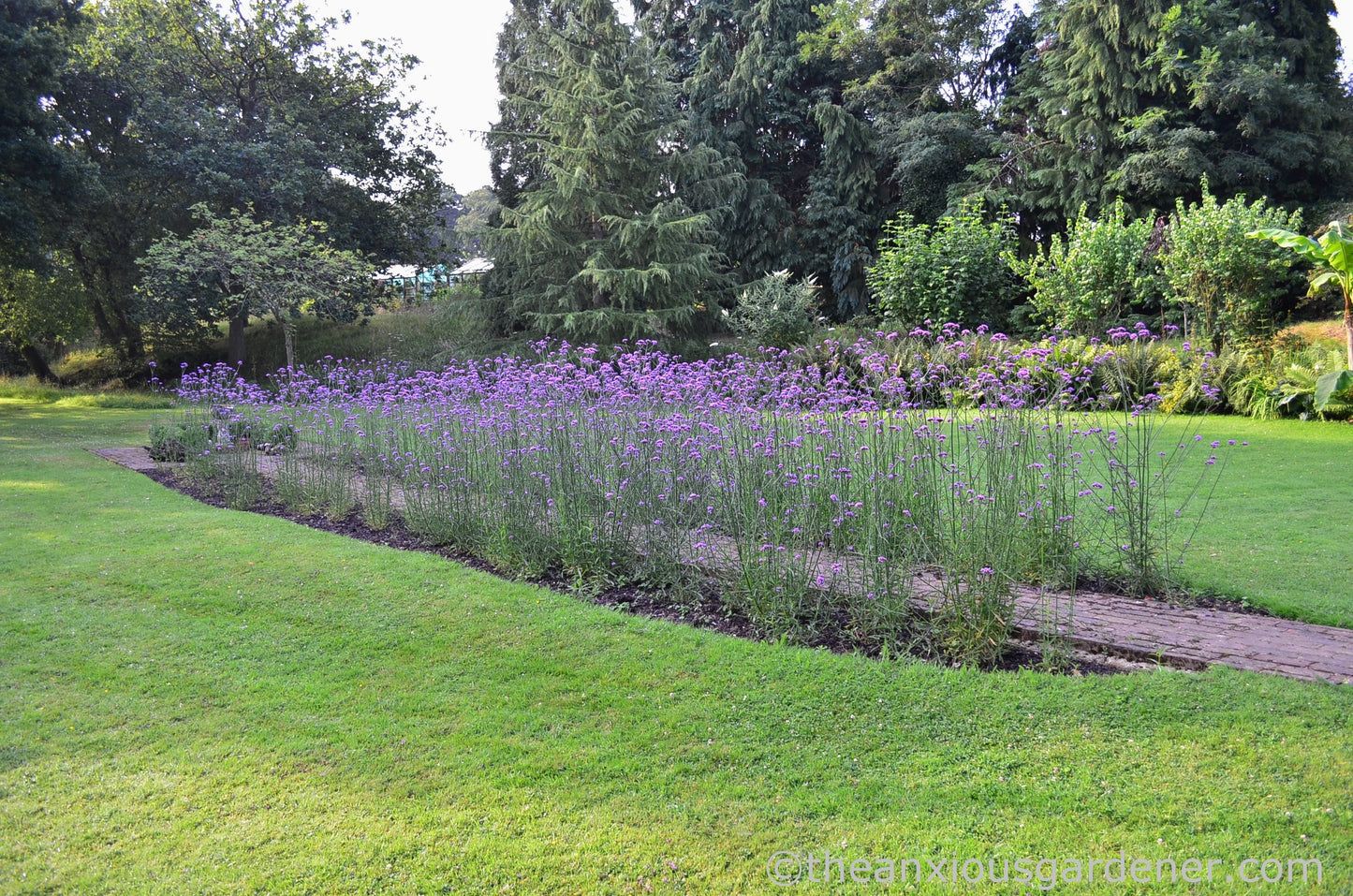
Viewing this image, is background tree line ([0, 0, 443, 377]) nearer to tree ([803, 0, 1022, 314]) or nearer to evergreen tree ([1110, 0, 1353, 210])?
tree ([803, 0, 1022, 314])

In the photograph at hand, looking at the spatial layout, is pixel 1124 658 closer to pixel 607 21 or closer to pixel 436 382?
pixel 436 382

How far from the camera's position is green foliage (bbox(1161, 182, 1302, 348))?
1176 centimetres

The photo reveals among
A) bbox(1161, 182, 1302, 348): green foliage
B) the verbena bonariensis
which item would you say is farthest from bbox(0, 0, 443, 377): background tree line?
bbox(1161, 182, 1302, 348): green foliage

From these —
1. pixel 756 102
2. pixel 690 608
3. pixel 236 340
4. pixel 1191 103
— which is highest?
pixel 756 102

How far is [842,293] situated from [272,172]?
49.5 feet

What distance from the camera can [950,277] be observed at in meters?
16.5

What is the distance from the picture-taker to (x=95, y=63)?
19.1 meters

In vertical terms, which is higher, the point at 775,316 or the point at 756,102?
the point at 756,102

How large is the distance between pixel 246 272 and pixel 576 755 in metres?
18.0

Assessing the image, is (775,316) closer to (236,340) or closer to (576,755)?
(576,755)

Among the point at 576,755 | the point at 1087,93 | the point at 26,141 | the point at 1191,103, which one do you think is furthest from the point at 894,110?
the point at 576,755

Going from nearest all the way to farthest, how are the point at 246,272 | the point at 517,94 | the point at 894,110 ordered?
the point at 246,272 < the point at 517,94 < the point at 894,110

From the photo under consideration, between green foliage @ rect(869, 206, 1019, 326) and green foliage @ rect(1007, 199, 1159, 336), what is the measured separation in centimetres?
148

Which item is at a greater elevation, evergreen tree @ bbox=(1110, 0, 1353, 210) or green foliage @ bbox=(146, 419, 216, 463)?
evergreen tree @ bbox=(1110, 0, 1353, 210)
